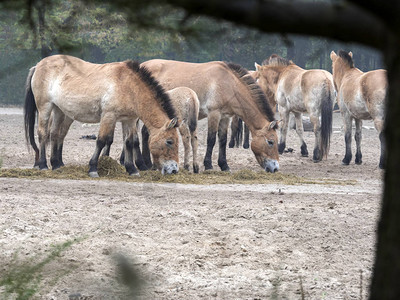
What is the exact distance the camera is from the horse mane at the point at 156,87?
10266mm

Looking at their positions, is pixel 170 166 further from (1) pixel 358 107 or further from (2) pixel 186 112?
(1) pixel 358 107

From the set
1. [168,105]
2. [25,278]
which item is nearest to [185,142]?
[168,105]

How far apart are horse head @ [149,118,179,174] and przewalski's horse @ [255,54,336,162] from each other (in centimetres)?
522

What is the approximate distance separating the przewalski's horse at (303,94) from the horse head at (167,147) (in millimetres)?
5220

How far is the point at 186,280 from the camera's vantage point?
522 centimetres

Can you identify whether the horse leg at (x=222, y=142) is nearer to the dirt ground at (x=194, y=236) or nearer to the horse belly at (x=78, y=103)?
the dirt ground at (x=194, y=236)

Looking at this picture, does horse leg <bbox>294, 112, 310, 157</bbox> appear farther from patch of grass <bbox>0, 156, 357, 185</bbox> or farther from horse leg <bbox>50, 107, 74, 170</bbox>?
horse leg <bbox>50, 107, 74, 170</bbox>

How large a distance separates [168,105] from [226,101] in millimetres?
1905

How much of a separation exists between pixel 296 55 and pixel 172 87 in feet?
62.9

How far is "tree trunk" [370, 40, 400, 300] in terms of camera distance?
1524 mm

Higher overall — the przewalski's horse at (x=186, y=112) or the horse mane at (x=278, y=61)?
the horse mane at (x=278, y=61)

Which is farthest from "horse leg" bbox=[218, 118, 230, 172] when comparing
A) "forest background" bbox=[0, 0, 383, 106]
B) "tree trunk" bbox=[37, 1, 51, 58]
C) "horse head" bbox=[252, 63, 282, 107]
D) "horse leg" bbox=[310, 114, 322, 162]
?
"tree trunk" bbox=[37, 1, 51, 58]

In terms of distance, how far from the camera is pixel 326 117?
14547 millimetres

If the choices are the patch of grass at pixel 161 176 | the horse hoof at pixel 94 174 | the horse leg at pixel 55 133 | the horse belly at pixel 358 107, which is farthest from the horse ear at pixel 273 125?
the horse leg at pixel 55 133
